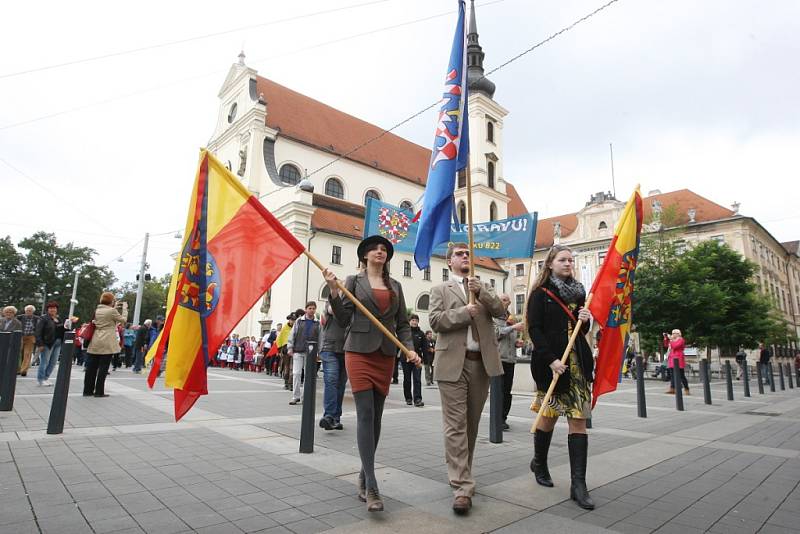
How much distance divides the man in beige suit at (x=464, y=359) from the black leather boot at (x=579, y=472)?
0.75 meters

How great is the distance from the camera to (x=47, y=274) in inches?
2157

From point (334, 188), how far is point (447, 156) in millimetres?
36712

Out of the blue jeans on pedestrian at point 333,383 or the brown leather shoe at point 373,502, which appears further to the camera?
the blue jeans on pedestrian at point 333,383

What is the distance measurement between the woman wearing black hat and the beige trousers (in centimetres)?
39

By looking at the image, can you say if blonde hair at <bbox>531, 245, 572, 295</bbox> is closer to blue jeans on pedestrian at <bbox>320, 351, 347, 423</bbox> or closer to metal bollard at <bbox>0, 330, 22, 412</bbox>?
blue jeans on pedestrian at <bbox>320, 351, 347, 423</bbox>

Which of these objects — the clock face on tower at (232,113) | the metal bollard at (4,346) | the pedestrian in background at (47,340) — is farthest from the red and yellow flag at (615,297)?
the clock face on tower at (232,113)

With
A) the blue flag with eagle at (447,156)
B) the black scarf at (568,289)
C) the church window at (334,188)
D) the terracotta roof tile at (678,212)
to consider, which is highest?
the terracotta roof tile at (678,212)

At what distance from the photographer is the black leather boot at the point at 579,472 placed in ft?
11.4

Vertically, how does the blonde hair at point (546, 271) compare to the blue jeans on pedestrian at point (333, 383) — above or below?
above

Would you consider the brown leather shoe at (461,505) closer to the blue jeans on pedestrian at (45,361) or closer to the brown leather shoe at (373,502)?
the brown leather shoe at (373,502)

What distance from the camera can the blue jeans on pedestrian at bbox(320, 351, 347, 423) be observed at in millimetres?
6578

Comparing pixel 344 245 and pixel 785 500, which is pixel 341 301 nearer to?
pixel 785 500

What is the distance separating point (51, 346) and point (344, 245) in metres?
24.9

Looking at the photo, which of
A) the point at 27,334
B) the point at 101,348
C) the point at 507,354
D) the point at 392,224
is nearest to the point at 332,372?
the point at 507,354
